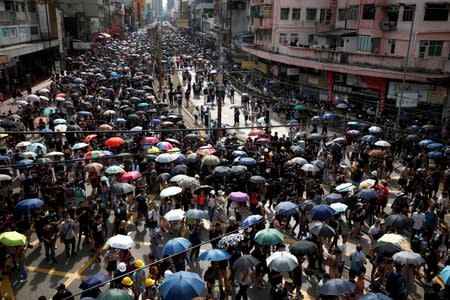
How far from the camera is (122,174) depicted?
1560 cm

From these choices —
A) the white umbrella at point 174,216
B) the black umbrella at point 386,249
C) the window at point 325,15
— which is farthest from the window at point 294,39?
the black umbrella at point 386,249

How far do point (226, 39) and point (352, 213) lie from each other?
59722mm

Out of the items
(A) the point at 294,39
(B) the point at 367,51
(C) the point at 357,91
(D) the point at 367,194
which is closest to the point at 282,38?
(A) the point at 294,39

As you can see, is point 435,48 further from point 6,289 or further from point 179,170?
point 6,289

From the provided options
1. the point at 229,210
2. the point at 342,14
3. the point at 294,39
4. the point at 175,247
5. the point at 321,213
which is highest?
the point at 342,14

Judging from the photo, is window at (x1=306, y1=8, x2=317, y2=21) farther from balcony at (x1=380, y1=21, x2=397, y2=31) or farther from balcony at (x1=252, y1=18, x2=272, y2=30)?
balcony at (x1=380, y1=21, x2=397, y2=31)

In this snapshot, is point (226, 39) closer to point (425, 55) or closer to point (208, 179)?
point (425, 55)

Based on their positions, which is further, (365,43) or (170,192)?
(365,43)

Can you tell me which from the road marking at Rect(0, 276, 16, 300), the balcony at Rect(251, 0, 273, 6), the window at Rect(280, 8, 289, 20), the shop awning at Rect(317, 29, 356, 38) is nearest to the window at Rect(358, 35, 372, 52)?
the shop awning at Rect(317, 29, 356, 38)

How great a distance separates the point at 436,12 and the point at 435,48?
2398 mm

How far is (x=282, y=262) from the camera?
919 cm

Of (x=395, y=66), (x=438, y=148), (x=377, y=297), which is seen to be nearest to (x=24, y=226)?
(x=377, y=297)

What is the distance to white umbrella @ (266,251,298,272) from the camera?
910cm

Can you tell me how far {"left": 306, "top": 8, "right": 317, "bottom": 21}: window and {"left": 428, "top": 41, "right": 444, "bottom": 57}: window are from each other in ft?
56.2
